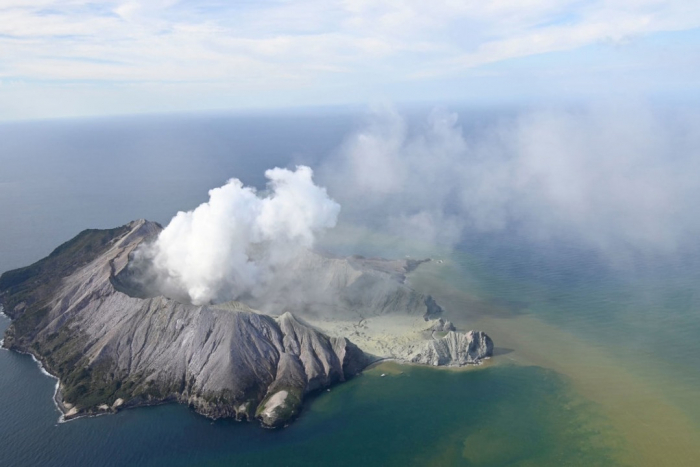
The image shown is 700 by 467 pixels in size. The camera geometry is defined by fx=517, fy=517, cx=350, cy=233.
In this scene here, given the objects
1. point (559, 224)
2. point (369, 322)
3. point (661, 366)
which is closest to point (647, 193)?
point (559, 224)

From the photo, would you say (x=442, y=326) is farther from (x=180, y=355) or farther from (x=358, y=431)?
(x=180, y=355)

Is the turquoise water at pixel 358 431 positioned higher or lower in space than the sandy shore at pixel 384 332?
lower

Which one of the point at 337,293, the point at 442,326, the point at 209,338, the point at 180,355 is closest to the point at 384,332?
the point at 442,326

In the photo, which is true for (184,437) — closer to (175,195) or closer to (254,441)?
(254,441)

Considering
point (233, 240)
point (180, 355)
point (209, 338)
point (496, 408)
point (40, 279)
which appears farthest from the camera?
point (40, 279)

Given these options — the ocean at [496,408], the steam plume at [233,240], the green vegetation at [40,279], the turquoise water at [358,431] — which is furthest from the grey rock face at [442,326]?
the green vegetation at [40,279]

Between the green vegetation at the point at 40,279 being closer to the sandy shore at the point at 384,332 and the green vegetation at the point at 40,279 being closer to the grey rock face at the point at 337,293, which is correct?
the grey rock face at the point at 337,293

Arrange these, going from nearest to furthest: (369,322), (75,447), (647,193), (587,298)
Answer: (75,447) < (369,322) < (587,298) < (647,193)
